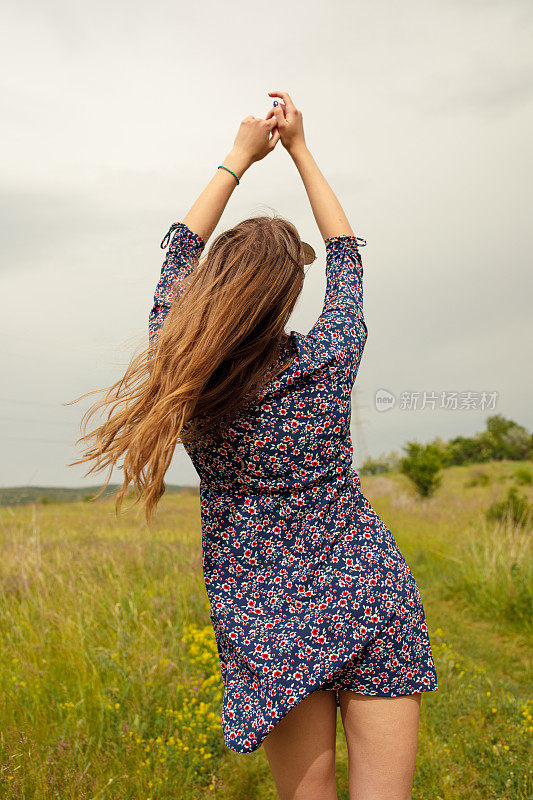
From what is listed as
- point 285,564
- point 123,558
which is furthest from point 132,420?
point 123,558

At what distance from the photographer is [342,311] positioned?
173 cm

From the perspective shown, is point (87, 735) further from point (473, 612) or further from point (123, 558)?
point (473, 612)

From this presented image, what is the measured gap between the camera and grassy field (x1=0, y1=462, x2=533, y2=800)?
115 inches

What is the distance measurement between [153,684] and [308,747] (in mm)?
2057

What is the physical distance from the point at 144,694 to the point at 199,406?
7.87 feet

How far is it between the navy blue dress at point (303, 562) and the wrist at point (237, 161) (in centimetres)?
61

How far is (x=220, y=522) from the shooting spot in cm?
169

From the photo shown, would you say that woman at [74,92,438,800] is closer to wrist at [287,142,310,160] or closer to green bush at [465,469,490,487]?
wrist at [287,142,310,160]

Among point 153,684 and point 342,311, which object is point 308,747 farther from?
point 153,684

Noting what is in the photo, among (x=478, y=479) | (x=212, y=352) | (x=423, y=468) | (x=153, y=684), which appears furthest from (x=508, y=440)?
(x=212, y=352)

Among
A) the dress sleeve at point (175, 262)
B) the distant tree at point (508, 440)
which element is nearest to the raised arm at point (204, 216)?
the dress sleeve at point (175, 262)

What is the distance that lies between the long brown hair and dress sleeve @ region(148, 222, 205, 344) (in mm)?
143

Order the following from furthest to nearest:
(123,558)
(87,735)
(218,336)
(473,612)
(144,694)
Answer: (473,612) < (123,558) < (144,694) < (87,735) < (218,336)

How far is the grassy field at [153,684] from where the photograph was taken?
2912 millimetres
